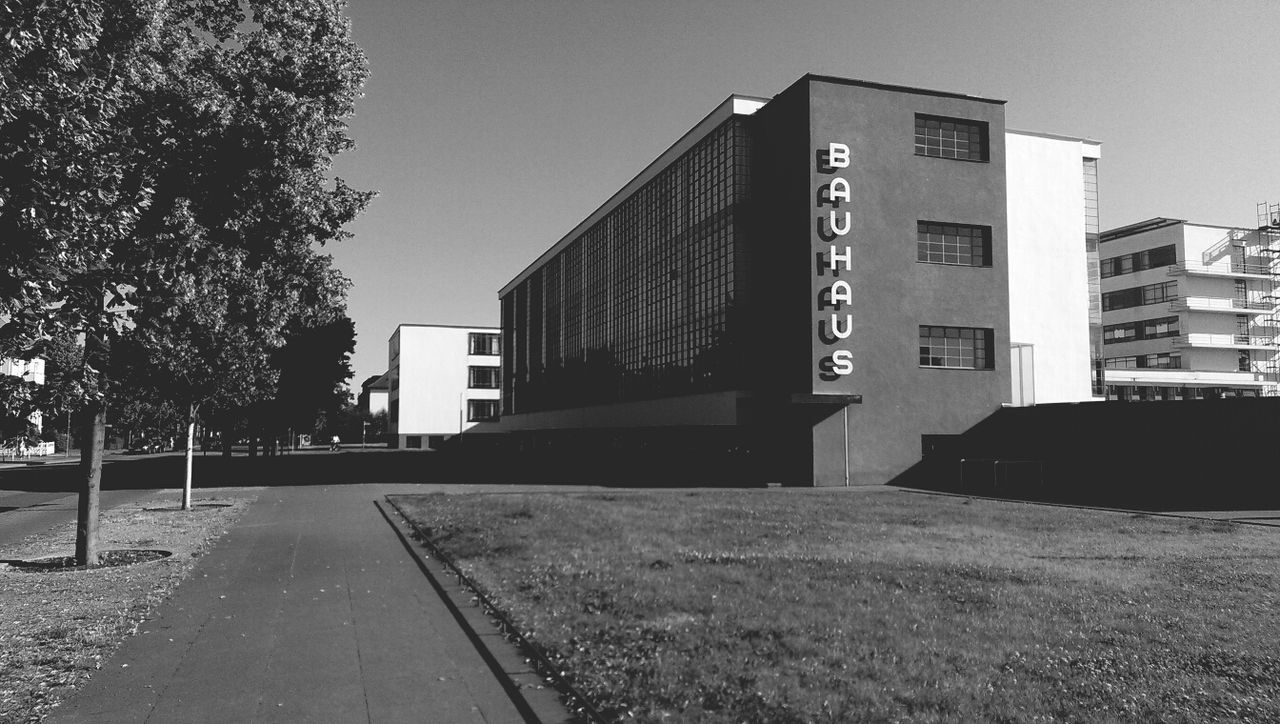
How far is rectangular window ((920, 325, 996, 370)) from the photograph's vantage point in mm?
35438

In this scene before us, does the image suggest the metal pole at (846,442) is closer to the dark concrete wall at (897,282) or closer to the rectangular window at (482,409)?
the dark concrete wall at (897,282)

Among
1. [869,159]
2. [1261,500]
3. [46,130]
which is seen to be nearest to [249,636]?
[46,130]

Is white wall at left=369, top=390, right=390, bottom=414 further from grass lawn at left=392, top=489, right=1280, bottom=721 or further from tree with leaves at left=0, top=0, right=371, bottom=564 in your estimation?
tree with leaves at left=0, top=0, right=371, bottom=564

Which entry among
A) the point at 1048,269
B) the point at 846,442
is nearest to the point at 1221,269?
the point at 1048,269

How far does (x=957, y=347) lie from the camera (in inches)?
1411

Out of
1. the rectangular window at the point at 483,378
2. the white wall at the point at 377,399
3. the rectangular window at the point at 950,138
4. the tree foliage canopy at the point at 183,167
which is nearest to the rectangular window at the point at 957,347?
the rectangular window at the point at 950,138

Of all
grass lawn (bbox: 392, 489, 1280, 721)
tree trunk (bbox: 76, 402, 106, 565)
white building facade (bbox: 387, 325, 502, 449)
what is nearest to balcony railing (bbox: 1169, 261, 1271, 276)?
grass lawn (bbox: 392, 489, 1280, 721)

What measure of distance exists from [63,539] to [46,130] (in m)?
12.1

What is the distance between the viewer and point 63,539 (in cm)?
1641

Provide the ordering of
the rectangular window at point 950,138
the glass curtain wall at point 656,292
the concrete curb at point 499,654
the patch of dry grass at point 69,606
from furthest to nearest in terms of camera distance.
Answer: the glass curtain wall at point 656,292 → the rectangular window at point 950,138 → the patch of dry grass at point 69,606 → the concrete curb at point 499,654

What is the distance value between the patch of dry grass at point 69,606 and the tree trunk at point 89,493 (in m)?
0.67

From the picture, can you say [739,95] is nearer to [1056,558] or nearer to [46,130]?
[1056,558]

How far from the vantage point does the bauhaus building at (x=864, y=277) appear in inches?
1342

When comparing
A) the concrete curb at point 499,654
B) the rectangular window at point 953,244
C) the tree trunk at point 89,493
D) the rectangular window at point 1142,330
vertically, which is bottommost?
the concrete curb at point 499,654
